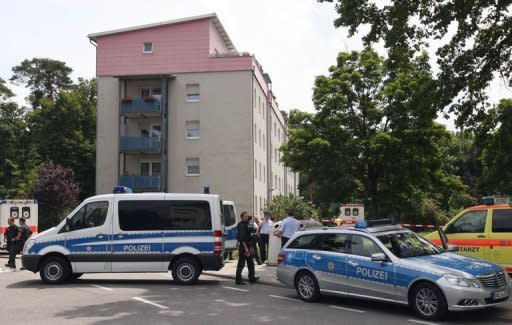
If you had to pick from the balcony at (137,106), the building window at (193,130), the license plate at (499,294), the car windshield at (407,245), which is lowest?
the license plate at (499,294)

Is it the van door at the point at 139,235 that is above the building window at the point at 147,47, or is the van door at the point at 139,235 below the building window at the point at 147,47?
below

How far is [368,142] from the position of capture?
25.7 m

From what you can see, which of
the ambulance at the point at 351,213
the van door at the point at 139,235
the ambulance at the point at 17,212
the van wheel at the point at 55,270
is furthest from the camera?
the ambulance at the point at 351,213

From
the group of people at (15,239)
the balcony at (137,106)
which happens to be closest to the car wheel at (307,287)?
the group of people at (15,239)

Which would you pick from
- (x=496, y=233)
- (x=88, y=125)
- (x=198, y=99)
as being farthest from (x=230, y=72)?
(x=496, y=233)

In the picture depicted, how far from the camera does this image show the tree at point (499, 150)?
14453 mm

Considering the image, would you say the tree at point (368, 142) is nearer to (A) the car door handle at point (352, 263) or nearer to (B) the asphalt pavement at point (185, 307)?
(B) the asphalt pavement at point (185, 307)

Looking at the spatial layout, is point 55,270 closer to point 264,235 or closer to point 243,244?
point 243,244

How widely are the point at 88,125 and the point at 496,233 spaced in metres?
46.2

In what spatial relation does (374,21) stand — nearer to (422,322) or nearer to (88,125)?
(422,322)

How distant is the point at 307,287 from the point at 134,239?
474 centimetres

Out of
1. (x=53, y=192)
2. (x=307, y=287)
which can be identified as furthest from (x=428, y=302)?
(x=53, y=192)

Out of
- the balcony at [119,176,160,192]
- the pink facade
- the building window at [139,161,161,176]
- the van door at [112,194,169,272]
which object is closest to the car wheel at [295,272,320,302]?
the van door at [112,194,169,272]

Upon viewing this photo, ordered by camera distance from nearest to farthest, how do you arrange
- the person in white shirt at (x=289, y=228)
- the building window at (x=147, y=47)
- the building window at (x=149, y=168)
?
the person in white shirt at (x=289, y=228)
the building window at (x=147, y=47)
the building window at (x=149, y=168)
